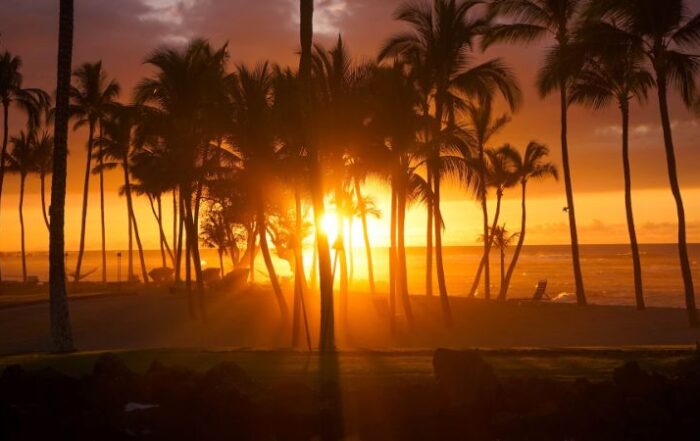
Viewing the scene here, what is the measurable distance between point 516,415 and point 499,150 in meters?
39.9

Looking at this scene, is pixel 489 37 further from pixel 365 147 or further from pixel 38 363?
pixel 38 363

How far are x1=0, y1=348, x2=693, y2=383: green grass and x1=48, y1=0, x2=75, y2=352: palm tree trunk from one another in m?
1.30

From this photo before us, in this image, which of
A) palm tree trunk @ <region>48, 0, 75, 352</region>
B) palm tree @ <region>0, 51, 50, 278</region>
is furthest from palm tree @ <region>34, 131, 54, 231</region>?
palm tree trunk @ <region>48, 0, 75, 352</region>

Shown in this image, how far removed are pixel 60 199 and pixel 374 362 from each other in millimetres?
9566

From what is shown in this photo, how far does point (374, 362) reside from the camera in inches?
616

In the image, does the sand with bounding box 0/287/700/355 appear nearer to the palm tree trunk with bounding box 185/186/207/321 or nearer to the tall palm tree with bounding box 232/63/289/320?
the palm tree trunk with bounding box 185/186/207/321

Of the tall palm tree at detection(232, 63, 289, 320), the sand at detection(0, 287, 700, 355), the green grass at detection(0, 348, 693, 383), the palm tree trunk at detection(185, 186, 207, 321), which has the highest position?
the tall palm tree at detection(232, 63, 289, 320)

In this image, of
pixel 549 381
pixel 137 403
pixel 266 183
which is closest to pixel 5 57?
pixel 266 183

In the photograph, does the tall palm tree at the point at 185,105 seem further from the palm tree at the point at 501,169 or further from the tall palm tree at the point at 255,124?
the palm tree at the point at 501,169

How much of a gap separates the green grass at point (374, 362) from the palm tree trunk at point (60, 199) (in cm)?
130

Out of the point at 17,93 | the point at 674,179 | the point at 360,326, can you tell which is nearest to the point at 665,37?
the point at 674,179

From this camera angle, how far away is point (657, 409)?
11.5 meters

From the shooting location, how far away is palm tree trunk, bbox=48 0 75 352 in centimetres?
1936

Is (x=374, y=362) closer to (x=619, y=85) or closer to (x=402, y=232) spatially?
(x=402, y=232)
